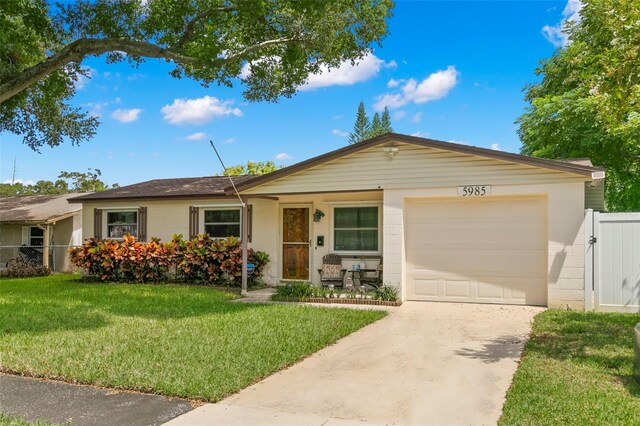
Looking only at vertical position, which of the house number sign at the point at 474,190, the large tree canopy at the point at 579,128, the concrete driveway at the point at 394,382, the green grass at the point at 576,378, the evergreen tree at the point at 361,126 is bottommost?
the concrete driveway at the point at 394,382

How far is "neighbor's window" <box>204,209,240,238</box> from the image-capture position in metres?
14.3

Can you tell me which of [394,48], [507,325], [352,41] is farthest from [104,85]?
[507,325]

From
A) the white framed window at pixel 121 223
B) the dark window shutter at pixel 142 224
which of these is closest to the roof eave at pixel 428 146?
the dark window shutter at pixel 142 224

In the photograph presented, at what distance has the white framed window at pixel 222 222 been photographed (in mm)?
14258

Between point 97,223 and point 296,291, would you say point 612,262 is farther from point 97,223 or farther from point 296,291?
point 97,223

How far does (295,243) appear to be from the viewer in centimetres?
1350

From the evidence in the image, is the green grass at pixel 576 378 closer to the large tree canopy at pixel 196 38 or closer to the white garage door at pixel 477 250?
the white garage door at pixel 477 250

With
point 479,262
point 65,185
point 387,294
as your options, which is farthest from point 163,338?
point 65,185

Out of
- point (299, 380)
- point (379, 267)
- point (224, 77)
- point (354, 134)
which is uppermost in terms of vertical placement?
point (354, 134)

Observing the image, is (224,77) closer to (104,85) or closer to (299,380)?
(104,85)

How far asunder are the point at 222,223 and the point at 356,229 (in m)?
4.26

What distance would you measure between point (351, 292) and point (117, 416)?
7306 mm

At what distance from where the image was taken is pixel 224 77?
14.9 m

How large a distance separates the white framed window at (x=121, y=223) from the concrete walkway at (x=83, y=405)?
11.2 meters
